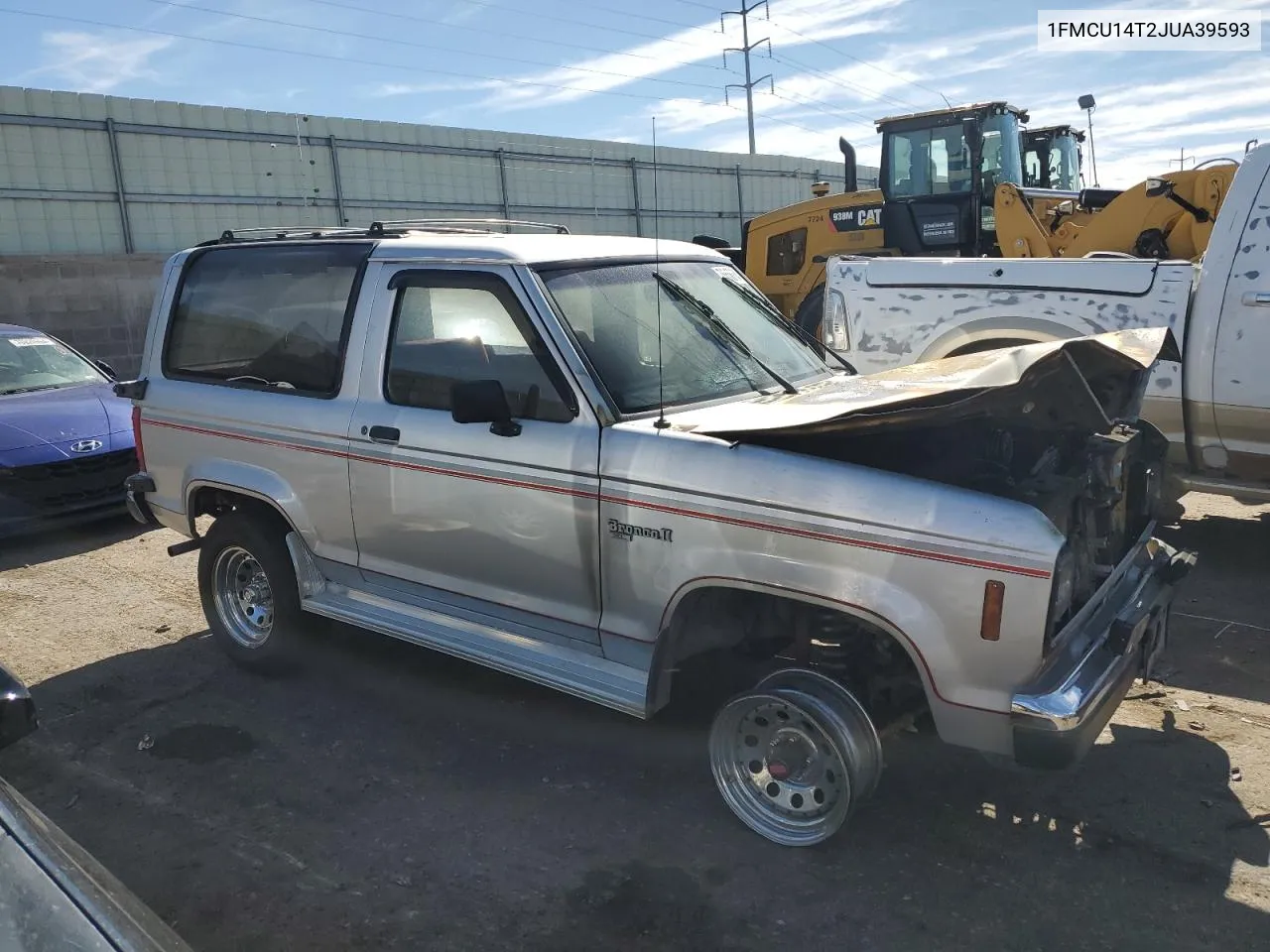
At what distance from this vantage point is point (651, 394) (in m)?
3.92

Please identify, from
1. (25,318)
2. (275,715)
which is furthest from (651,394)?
(25,318)

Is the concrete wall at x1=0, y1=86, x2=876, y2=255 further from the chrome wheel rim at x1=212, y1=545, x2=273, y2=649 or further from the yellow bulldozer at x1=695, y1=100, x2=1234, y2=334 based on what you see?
the chrome wheel rim at x1=212, y1=545, x2=273, y2=649

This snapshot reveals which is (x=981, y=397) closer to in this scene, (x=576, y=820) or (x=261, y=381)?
(x=576, y=820)

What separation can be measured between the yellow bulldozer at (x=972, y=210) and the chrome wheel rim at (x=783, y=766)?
777cm

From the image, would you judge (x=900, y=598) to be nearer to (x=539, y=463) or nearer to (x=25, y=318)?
(x=539, y=463)

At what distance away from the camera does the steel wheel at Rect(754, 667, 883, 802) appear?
328 centimetres

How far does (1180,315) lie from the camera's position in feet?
19.6

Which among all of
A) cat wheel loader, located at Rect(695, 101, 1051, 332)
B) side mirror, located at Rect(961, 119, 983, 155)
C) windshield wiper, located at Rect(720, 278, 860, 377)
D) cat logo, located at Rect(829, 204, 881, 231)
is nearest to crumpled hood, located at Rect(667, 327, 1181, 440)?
windshield wiper, located at Rect(720, 278, 860, 377)

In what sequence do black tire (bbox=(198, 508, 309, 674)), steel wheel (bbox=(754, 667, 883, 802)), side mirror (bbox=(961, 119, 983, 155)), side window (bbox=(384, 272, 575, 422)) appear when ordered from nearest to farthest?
steel wheel (bbox=(754, 667, 883, 802)) → side window (bbox=(384, 272, 575, 422)) → black tire (bbox=(198, 508, 309, 674)) → side mirror (bbox=(961, 119, 983, 155))

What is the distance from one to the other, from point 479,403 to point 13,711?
1774 mm

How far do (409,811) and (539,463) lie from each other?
1.42 meters

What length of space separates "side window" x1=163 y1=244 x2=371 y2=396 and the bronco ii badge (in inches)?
65.2

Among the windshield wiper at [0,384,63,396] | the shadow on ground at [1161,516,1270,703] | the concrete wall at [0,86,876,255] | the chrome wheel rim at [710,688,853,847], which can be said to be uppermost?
the concrete wall at [0,86,876,255]

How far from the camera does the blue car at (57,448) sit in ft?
24.0
